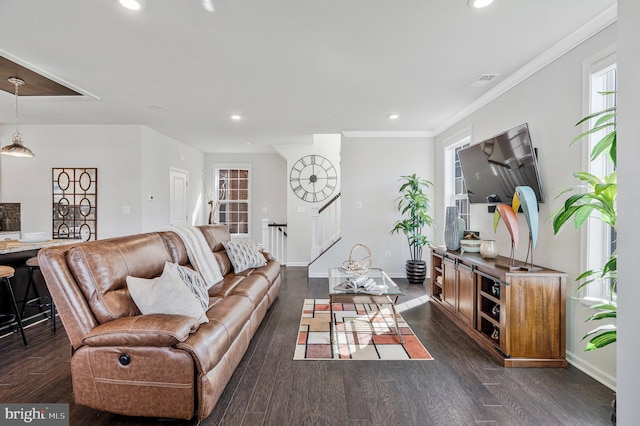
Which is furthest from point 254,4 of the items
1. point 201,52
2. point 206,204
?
point 206,204

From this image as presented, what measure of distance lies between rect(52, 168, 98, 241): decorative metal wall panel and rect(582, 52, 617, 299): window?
612 centimetres

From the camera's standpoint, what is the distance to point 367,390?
212 centimetres

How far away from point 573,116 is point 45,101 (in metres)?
5.70

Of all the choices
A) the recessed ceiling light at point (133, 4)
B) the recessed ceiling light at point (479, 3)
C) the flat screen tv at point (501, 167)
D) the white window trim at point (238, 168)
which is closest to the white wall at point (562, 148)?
the flat screen tv at point (501, 167)

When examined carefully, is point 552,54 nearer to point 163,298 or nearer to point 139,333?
point 163,298

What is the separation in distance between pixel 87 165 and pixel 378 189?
4.74 meters

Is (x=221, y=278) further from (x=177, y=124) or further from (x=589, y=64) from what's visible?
(x=589, y=64)

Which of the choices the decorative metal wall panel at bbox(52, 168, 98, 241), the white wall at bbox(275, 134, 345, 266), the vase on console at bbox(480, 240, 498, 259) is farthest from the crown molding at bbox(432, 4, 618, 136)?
the decorative metal wall panel at bbox(52, 168, 98, 241)

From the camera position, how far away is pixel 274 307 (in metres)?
3.89

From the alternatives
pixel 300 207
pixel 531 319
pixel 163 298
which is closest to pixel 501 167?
pixel 531 319

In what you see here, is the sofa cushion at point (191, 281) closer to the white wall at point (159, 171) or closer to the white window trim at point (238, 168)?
the white wall at point (159, 171)

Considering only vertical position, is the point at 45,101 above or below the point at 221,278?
above

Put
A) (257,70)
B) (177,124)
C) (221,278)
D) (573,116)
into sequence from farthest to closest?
(177,124) < (221,278) < (257,70) < (573,116)

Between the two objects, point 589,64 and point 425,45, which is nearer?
point 589,64
